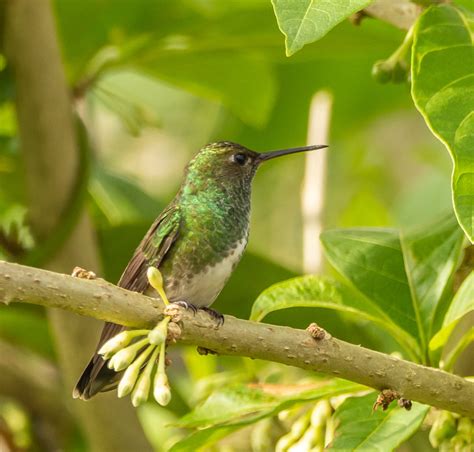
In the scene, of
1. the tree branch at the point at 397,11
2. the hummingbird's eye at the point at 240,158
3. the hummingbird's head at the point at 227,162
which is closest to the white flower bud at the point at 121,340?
the tree branch at the point at 397,11

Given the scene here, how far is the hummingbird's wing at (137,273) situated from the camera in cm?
314

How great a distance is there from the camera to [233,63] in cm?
467

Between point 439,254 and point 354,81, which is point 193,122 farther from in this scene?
point 439,254

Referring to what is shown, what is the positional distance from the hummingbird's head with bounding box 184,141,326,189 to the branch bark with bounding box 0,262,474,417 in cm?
177

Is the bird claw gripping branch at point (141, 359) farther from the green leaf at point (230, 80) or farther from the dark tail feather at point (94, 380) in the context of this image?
the green leaf at point (230, 80)

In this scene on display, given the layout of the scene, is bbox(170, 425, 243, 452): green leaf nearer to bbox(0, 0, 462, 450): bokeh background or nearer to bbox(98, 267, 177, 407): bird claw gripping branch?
bbox(98, 267, 177, 407): bird claw gripping branch

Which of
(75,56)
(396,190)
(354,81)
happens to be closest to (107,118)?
(396,190)

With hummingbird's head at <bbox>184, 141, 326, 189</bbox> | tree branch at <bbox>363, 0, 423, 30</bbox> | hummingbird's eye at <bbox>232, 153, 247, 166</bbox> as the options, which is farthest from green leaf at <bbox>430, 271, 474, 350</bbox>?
hummingbird's eye at <bbox>232, 153, 247, 166</bbox>

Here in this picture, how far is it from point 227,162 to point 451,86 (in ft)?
5.96

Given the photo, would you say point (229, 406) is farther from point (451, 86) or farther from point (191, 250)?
point (451, 86)

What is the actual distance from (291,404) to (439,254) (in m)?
0.64

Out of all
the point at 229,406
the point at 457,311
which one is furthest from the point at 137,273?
Answer: the point at 457,311

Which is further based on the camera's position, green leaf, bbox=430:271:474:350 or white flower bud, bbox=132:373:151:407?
green leaf, bbox=430:271:474:350

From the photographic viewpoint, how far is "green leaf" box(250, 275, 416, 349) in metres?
2.78
